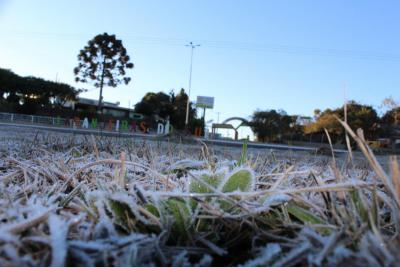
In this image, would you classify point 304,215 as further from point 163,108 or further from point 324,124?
point 163,108

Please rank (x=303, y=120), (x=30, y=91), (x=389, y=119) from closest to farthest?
(x=389, y=119), (x=30, y=91), (x=303, y=120)

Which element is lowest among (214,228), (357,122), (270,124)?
(214,228)

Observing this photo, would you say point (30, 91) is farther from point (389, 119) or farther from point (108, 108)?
point (389, 119)

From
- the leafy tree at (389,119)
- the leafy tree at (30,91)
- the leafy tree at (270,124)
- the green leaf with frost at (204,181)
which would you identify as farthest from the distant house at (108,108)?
the green leaf with frost at (204,181)

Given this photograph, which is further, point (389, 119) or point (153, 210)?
point (389, 119)

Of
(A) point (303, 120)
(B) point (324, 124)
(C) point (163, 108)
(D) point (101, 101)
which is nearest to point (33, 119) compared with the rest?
(D) point (101, 101)

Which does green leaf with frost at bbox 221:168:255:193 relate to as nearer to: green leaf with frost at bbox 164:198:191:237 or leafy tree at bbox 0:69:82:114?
green leaf with frost at bbox 164:198:191:237

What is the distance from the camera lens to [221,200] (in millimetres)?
698

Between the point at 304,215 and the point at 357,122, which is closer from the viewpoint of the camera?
the point at 304,215

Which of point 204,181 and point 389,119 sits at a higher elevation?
point 389,119

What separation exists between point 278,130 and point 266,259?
50.3 meters

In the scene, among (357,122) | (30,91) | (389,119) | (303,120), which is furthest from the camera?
(303,120)

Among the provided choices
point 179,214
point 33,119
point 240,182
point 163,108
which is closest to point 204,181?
point 240,182

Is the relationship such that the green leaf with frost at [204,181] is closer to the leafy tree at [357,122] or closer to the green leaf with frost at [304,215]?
the green leaf with frost at [304,215]
